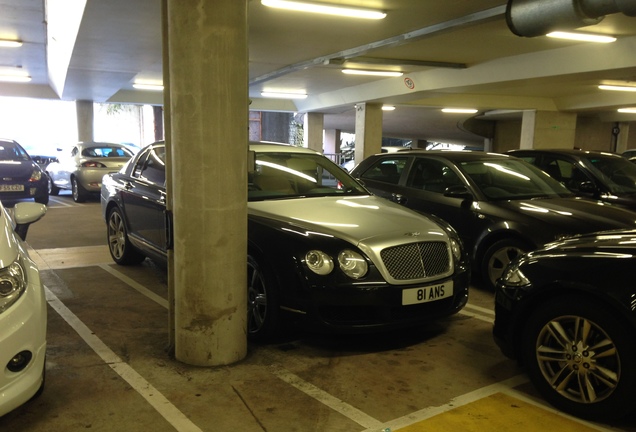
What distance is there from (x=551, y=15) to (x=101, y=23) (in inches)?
252

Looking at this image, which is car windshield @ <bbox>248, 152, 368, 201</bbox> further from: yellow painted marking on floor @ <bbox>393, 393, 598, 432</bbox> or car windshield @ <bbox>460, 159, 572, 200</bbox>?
yellow painted marking on floor @ <bbox>393, 393, 598, 432</bbox>

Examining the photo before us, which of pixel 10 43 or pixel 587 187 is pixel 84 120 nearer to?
pixel 10 43

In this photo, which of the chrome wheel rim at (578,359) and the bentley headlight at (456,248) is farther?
the bentley headlight at (456,248)

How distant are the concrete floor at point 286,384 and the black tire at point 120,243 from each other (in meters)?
1.38

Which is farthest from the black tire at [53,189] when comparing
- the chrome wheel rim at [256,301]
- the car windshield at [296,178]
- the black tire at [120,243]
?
the chrome wheel rim at [256,301]

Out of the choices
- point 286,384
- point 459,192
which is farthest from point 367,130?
point 286,384

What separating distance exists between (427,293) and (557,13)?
→ 13.2 ft

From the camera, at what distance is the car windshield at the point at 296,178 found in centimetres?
507

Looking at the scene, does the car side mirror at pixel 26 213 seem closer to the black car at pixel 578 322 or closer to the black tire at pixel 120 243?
the black tire at pixel 120 243

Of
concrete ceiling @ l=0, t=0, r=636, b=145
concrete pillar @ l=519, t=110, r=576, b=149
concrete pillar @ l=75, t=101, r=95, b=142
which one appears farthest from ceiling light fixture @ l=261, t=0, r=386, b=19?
concrete pillar @ l=75, t=101, r=95, b=142

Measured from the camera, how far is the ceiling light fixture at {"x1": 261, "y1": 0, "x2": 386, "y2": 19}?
754 centimetres

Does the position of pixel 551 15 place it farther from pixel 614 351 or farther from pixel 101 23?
pixel 101 23

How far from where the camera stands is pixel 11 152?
1153cm

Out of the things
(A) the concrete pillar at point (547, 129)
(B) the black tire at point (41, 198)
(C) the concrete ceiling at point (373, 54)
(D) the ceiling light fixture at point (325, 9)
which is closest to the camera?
(D) the ceiling light fixture at point (325, 9)
